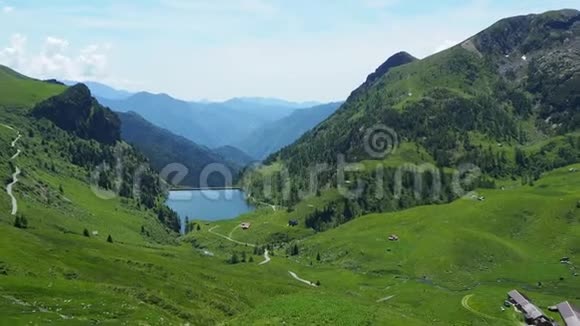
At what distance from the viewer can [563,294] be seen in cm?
16638

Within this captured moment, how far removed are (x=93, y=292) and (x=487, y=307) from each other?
3817 inches

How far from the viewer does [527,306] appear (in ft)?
415

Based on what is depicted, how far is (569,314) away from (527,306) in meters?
8.55

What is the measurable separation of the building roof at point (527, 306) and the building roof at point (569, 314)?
5502 millimetres

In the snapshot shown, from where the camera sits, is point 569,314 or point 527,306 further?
point 527,306

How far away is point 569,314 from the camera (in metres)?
121

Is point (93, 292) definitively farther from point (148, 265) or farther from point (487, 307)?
point (487, 307)

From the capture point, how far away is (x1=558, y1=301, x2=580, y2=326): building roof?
382 feet

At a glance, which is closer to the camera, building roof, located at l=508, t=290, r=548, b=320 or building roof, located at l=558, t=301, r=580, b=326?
building roof, located at l=558, t=301, r=580, b=326

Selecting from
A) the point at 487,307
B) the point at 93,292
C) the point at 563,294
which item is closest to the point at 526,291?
the point at 563,294

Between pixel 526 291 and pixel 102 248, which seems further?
pixel 526 291

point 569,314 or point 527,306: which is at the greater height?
point 527,306

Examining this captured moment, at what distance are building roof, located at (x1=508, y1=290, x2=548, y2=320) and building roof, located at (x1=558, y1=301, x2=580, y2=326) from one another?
18.0 ft

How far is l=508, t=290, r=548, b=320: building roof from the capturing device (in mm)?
117700
